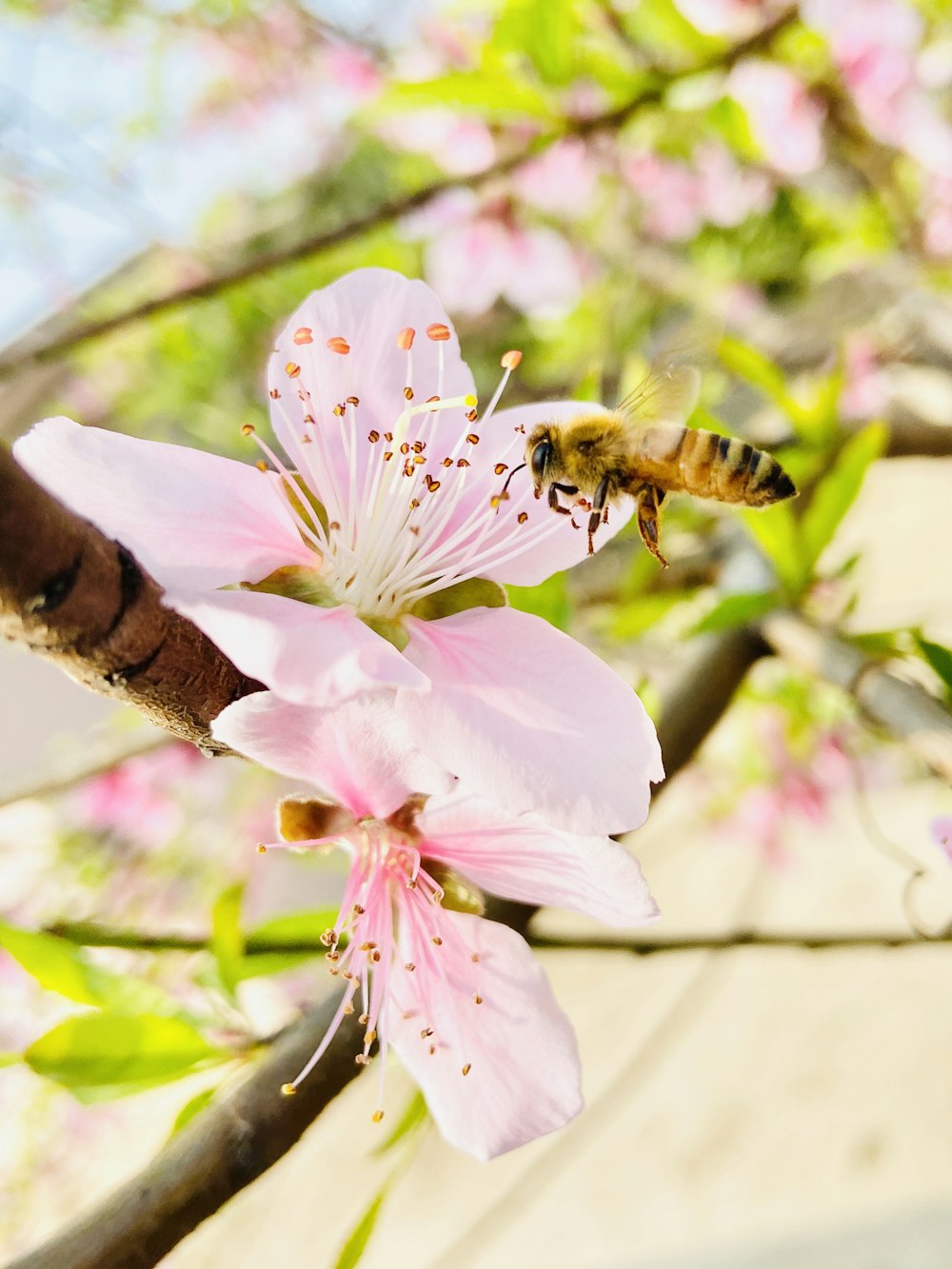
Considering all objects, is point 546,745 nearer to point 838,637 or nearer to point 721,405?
point 838,637

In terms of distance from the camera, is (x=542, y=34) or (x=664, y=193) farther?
(x=664, y=193)

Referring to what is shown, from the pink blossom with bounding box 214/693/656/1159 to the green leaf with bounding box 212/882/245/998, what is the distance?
5 cm

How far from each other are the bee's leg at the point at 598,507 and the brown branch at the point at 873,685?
0.21 metres

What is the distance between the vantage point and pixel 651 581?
1175 mm

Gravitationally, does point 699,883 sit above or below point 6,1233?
below

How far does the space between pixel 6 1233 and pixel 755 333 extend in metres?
2.04

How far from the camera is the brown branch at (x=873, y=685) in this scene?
0.45 meters

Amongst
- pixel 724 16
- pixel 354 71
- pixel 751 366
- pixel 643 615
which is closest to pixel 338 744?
pixel 751 366

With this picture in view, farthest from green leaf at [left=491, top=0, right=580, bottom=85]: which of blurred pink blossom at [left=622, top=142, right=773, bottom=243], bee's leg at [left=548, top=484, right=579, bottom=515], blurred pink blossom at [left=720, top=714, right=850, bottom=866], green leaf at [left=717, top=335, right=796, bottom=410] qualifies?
blurred pink blossom at [left=720, top=714, right=850, bottom=866]

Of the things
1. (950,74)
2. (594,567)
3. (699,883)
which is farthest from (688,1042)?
(950,74)

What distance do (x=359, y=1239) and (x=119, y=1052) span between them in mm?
127

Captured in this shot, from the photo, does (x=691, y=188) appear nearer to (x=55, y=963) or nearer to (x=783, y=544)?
(x=783, y=544)

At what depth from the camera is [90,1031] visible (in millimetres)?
387

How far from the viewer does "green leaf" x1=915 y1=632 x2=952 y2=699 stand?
0.49 meters
